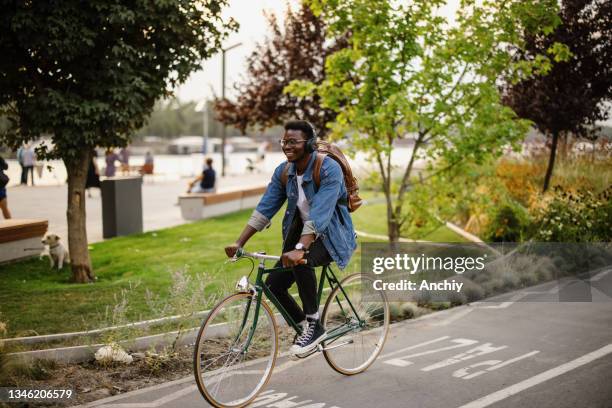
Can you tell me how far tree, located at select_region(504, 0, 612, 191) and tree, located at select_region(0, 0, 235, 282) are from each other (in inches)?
252

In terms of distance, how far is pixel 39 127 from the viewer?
766 cm

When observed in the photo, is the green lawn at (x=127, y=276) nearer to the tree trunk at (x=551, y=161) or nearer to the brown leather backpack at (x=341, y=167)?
the brown leather backpack at (x=341, y=167)

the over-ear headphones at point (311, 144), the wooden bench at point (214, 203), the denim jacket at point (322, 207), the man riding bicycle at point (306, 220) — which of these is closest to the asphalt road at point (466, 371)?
the man riding bicycle at point (306, 220)

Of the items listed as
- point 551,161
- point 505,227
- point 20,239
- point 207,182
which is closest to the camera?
point 20,239

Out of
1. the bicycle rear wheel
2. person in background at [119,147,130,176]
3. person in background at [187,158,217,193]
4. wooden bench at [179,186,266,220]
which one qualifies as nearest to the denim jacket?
the bicycle rear wheel

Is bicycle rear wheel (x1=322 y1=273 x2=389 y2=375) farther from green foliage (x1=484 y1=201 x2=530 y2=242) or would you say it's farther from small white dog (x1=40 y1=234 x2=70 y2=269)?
green foliage (x1=484 y1=201 x2=530 y2=242)

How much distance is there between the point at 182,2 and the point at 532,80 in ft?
23.8

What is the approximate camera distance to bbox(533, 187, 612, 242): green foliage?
966cm

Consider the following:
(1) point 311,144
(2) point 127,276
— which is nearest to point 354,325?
(1) point 311,144

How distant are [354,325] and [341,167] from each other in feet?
4.37

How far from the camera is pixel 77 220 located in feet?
28.1

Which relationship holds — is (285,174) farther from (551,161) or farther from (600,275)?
(551,161)

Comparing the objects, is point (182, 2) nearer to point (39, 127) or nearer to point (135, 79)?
point (135, 79)

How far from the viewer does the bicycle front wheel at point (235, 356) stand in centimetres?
429
